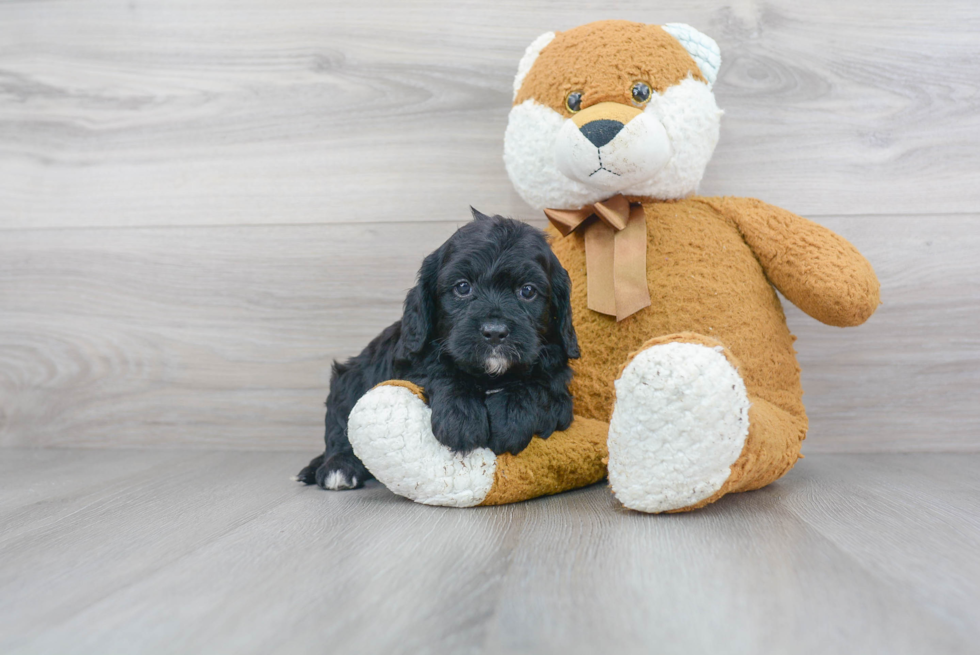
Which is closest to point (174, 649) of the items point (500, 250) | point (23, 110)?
point (500, 250)

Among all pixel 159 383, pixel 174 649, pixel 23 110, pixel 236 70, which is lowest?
pixel 159 383

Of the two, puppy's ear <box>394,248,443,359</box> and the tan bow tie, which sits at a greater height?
the tan bow tie

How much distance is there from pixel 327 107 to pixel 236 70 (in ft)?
0.92

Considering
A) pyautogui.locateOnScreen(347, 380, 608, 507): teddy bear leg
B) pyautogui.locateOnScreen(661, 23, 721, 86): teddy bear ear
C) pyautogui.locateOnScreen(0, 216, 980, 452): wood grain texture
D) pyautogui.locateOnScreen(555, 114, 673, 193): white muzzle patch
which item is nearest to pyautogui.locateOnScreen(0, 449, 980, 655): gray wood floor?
pyautogui.locateOnScreen(347, 380, 608, 507): teddy bear leg

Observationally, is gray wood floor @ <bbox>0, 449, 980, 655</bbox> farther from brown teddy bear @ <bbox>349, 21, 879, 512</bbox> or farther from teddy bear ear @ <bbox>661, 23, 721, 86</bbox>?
teddy bear ear @ <bbox>661, 23, 721, 86</bbox>

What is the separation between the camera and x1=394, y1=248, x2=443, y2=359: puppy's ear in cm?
133

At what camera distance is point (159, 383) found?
2.00 metres

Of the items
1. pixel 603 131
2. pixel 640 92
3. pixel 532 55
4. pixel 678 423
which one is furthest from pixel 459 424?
pixel 532 55

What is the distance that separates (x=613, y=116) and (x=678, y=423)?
618 mm

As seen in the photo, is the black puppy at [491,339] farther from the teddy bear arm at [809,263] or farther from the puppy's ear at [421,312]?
the teddy bear arm at [809,263]

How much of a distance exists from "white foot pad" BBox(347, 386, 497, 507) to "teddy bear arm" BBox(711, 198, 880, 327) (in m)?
0.73

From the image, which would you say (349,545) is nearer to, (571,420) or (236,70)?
(571,420)

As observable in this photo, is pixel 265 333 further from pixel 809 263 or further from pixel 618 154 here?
pixel 809 263

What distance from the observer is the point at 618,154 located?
1343mm
